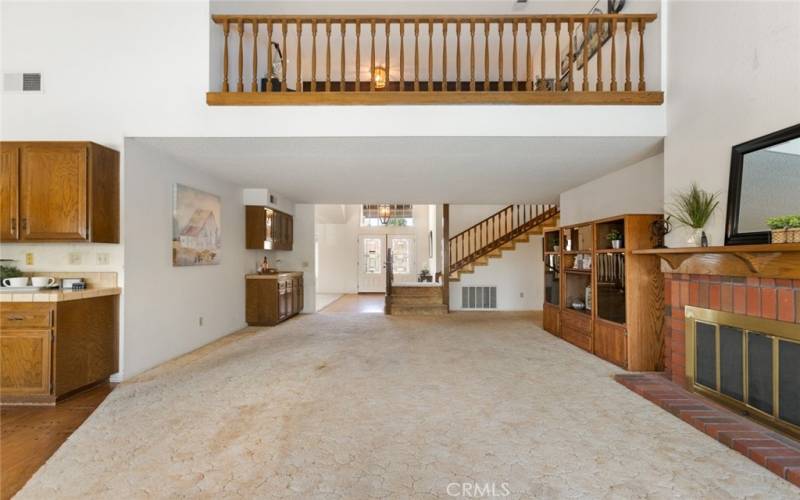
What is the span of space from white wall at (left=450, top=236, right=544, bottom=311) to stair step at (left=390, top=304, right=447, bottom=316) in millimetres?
565

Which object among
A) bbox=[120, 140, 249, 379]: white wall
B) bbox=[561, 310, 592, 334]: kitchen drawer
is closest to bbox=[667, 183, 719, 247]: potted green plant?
bbox=[561, 310, 592, 334]: kitchen drawer

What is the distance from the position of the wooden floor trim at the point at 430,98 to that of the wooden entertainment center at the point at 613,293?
1.29 m

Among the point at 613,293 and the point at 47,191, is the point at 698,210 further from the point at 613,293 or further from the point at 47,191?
the point at 47,191

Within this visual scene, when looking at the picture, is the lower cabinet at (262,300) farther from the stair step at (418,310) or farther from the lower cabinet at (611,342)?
the lower cabinet at (611,342)

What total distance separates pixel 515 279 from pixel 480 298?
94cm

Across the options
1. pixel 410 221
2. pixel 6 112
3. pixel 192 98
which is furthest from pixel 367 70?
pixel 410 221

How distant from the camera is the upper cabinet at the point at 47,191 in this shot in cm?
328

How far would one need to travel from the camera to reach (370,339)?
549 centimetres

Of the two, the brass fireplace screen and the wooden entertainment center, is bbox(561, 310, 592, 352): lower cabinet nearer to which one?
the wooden entertainment center

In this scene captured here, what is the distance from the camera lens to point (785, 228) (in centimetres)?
216

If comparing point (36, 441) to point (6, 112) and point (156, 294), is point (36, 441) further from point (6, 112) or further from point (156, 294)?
point (6, 112)

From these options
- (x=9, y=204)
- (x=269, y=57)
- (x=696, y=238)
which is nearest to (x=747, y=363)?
(x=696, y=238)

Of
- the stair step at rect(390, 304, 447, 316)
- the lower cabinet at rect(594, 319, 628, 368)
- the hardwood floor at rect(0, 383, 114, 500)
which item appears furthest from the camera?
the stair step at rect(390, 304, 447, 316)
